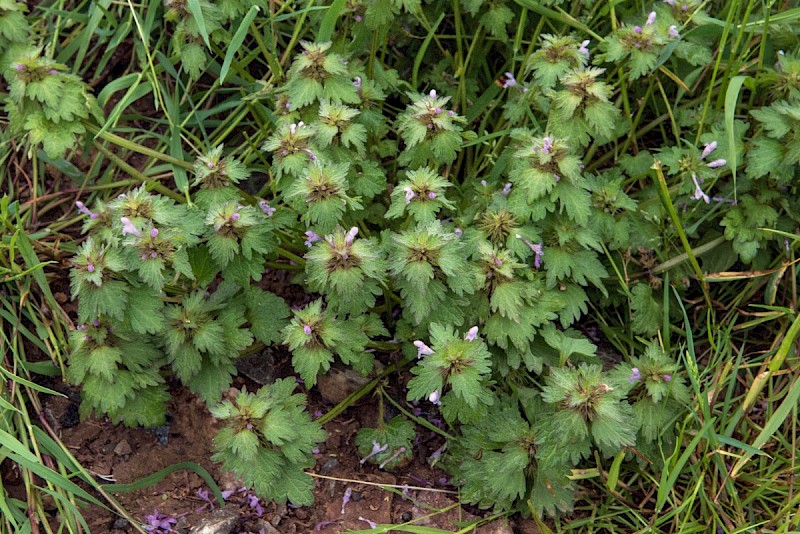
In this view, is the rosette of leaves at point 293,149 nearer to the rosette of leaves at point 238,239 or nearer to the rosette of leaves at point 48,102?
the rosette of leaves at point 238,239

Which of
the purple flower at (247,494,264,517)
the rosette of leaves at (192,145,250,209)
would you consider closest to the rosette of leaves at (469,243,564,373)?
the rosette of leaves at (192,145,250,209)

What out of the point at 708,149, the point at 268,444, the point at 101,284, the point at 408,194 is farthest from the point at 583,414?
the point at 101,284

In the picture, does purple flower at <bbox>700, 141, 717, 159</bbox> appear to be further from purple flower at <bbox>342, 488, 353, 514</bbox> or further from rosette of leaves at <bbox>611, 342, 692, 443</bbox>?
purple flower at <bbox>342, 488, 353, 514</bbox>

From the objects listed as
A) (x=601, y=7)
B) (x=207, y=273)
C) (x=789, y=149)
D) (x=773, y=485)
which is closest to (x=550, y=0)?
(x=601, y=7)

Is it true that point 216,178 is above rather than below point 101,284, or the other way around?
above

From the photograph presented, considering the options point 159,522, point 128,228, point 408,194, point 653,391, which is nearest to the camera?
point 128,228

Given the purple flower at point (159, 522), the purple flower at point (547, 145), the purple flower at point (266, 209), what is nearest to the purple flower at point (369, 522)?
the purple flower at point (159, 522)

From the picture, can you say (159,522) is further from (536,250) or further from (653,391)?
(653,391)
